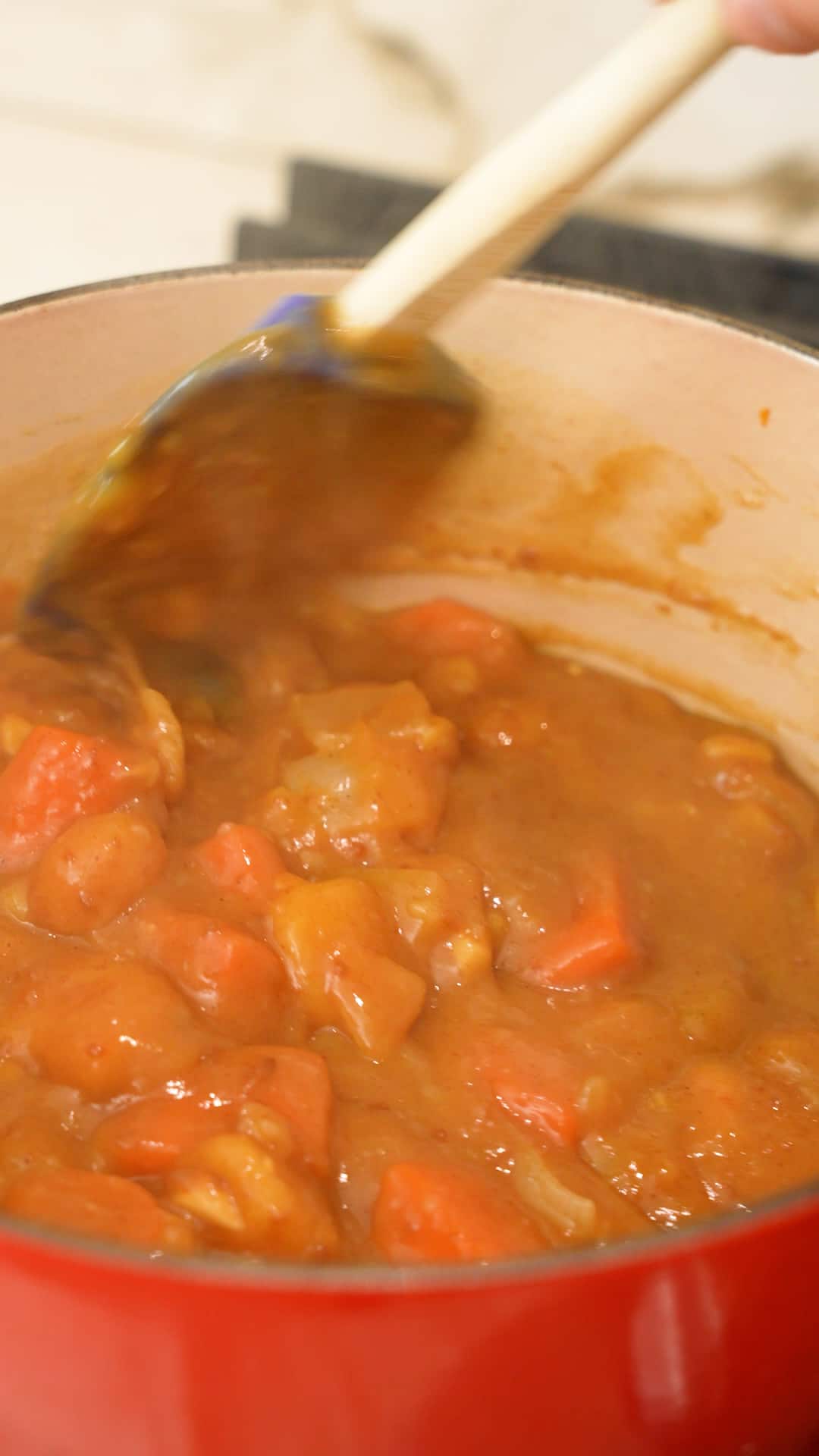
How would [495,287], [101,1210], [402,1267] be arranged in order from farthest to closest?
[495,287], [101,1210], [402,1267]

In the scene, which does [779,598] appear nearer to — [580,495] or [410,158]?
[580,495]

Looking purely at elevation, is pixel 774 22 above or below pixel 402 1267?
above

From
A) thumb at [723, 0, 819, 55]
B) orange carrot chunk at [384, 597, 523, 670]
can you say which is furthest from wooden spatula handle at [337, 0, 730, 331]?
orange carrot chunk at [384, 597, 523, 670]

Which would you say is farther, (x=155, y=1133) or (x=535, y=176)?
(x=535, y=176)

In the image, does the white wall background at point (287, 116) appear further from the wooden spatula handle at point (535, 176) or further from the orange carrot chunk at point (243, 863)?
the orange carrot chunk at point (243, 863)

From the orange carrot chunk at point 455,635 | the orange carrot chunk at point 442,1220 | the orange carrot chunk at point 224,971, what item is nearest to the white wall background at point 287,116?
the orange carrot chunk at point 455,635

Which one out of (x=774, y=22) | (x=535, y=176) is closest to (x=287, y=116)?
(x=535, y=176)

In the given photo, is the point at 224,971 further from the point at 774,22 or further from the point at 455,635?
the point at 774,22
